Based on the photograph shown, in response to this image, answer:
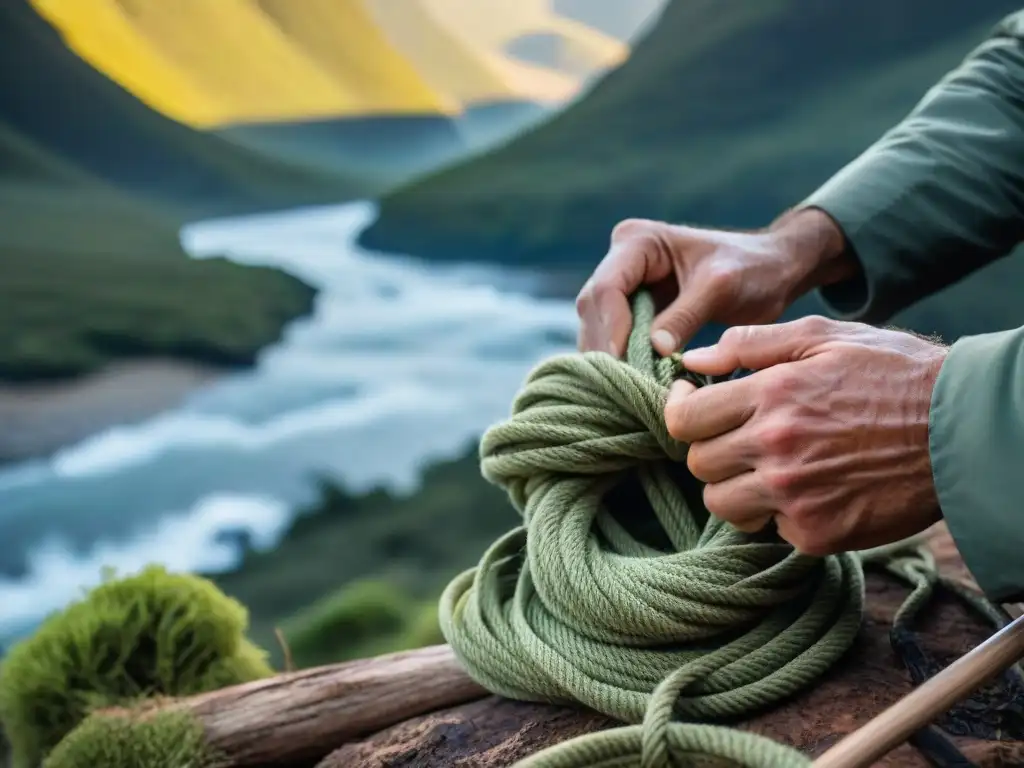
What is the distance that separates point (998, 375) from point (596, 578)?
0.33 metres

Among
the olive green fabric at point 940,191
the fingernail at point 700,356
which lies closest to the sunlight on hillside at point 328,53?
the olive green fabric at point 940,191

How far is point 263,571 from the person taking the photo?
64.9 inches

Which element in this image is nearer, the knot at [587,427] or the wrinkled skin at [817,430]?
the wrinkled skin at [817,430]

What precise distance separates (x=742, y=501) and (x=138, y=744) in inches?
25.0

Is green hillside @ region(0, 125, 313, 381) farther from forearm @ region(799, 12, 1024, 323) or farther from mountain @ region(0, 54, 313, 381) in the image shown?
forearm @ region(799, 12, 1024, 323)

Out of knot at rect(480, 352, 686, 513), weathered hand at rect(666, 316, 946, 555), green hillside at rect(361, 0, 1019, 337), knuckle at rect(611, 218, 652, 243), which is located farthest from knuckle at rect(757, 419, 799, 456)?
green hillside at rect(361, 0, 1019, 337)

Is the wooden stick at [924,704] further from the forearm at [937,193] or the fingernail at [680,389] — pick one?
the forearm at [937,193]

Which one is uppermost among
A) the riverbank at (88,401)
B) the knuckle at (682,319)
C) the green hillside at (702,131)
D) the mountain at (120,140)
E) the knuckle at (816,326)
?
the mountain at (120,140)

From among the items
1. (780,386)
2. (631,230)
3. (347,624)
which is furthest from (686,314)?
(347,624)

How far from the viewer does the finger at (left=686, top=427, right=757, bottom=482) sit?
0.59 meters

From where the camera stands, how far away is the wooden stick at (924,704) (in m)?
0.49

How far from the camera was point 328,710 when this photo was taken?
818 millimetres

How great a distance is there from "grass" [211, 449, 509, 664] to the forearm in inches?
36.8

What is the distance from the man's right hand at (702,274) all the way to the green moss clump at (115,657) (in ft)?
1.82
